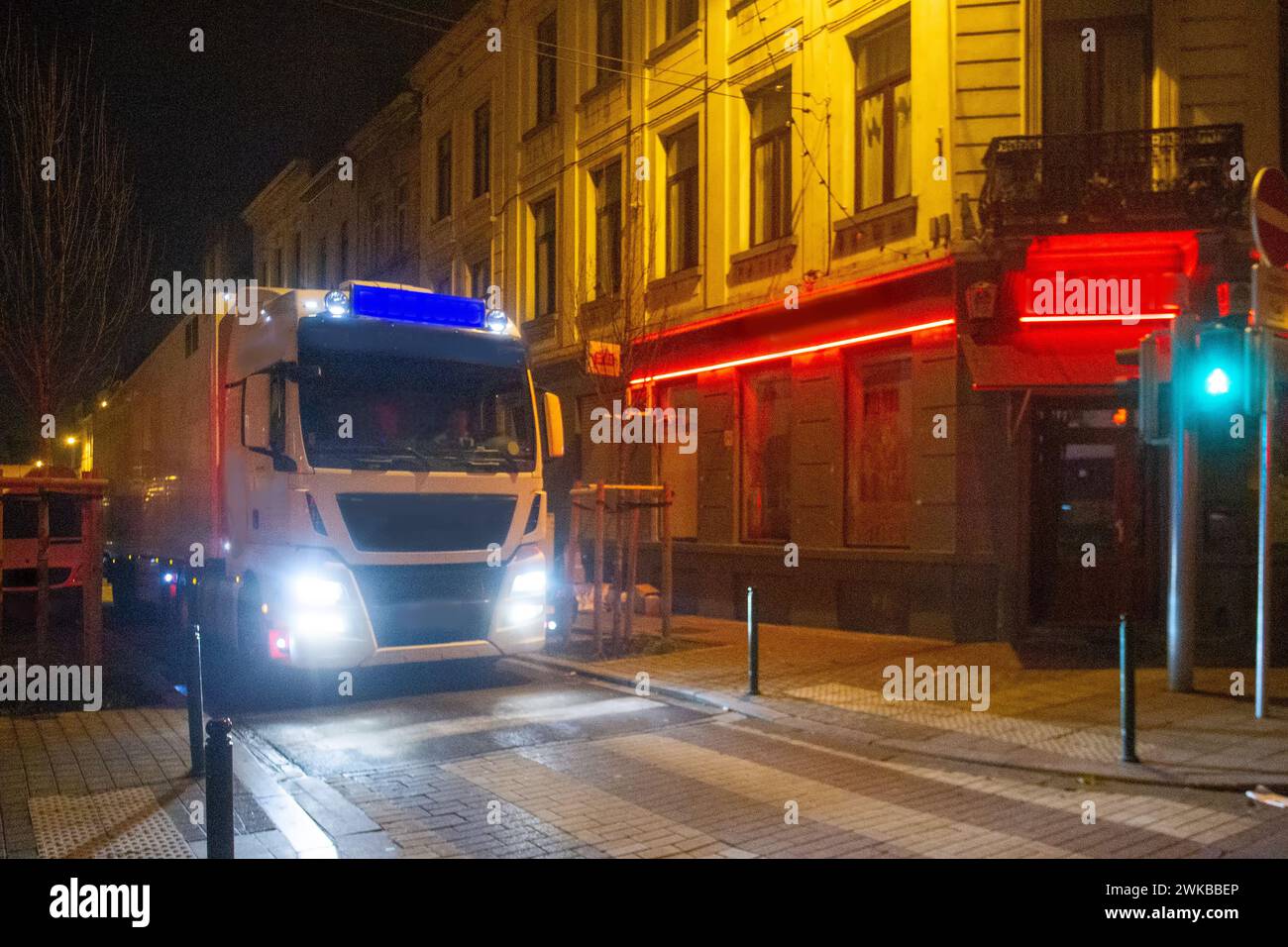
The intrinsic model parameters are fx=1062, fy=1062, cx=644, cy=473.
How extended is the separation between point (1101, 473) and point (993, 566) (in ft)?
5.76

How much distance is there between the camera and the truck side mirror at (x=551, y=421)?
10.4 meters

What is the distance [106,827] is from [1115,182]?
1157cm

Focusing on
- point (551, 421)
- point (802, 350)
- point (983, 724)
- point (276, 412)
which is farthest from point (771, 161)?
point (983, 724)

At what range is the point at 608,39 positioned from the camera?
20.1m

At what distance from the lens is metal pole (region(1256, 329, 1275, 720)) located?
28.2 feet

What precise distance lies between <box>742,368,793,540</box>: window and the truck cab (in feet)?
21.0

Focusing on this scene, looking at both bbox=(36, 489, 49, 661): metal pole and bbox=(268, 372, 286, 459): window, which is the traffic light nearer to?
bbox=(268, 372, 286, 459): window

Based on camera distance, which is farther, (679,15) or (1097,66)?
(679,15)

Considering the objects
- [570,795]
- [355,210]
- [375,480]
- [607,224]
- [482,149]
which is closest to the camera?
[570,795]

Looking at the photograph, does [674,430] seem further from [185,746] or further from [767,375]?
[185,746]

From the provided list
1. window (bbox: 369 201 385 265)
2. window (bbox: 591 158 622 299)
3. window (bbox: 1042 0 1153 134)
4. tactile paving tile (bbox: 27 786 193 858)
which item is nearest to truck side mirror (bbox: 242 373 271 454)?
tactile paving tile (bbox: 27 786 193 858)

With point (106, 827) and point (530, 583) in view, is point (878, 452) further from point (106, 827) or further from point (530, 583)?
point (106, 827)

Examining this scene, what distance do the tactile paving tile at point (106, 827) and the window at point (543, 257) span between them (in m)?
16.6

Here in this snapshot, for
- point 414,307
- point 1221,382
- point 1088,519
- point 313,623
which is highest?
point 414,307
